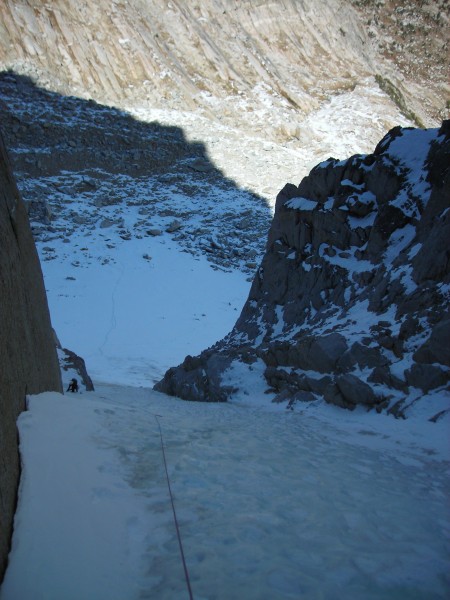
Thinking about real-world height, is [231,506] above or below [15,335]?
below

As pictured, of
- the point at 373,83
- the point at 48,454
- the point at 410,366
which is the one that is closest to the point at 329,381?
the point at 410,366

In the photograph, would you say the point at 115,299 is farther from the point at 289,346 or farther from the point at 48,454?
the point at 48,454

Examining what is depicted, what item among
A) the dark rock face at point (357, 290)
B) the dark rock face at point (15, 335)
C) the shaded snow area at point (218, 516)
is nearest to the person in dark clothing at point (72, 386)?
the dark rock face at point (357, 290)

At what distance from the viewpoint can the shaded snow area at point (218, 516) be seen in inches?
97.3

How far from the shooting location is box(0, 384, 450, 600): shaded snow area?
2471 millimetres

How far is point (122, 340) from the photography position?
786 inches

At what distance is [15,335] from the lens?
399 cm

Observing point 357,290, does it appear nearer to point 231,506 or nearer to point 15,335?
point 231,506

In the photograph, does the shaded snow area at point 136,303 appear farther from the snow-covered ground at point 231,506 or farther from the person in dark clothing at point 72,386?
the snow-covered ground at point 231,506

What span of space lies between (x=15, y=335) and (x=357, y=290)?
28.7 feet

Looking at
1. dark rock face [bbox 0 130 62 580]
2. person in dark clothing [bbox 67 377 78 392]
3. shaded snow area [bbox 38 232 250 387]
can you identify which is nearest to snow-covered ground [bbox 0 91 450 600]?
dark rock face [bbox 0 130 62 580]

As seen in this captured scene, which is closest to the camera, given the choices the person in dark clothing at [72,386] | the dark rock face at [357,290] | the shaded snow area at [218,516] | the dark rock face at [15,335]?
the shaded snow area at [218,516]

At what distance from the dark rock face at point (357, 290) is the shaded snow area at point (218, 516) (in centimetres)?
207

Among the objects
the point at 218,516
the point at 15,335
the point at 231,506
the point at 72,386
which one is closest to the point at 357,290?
the point at 72,386
